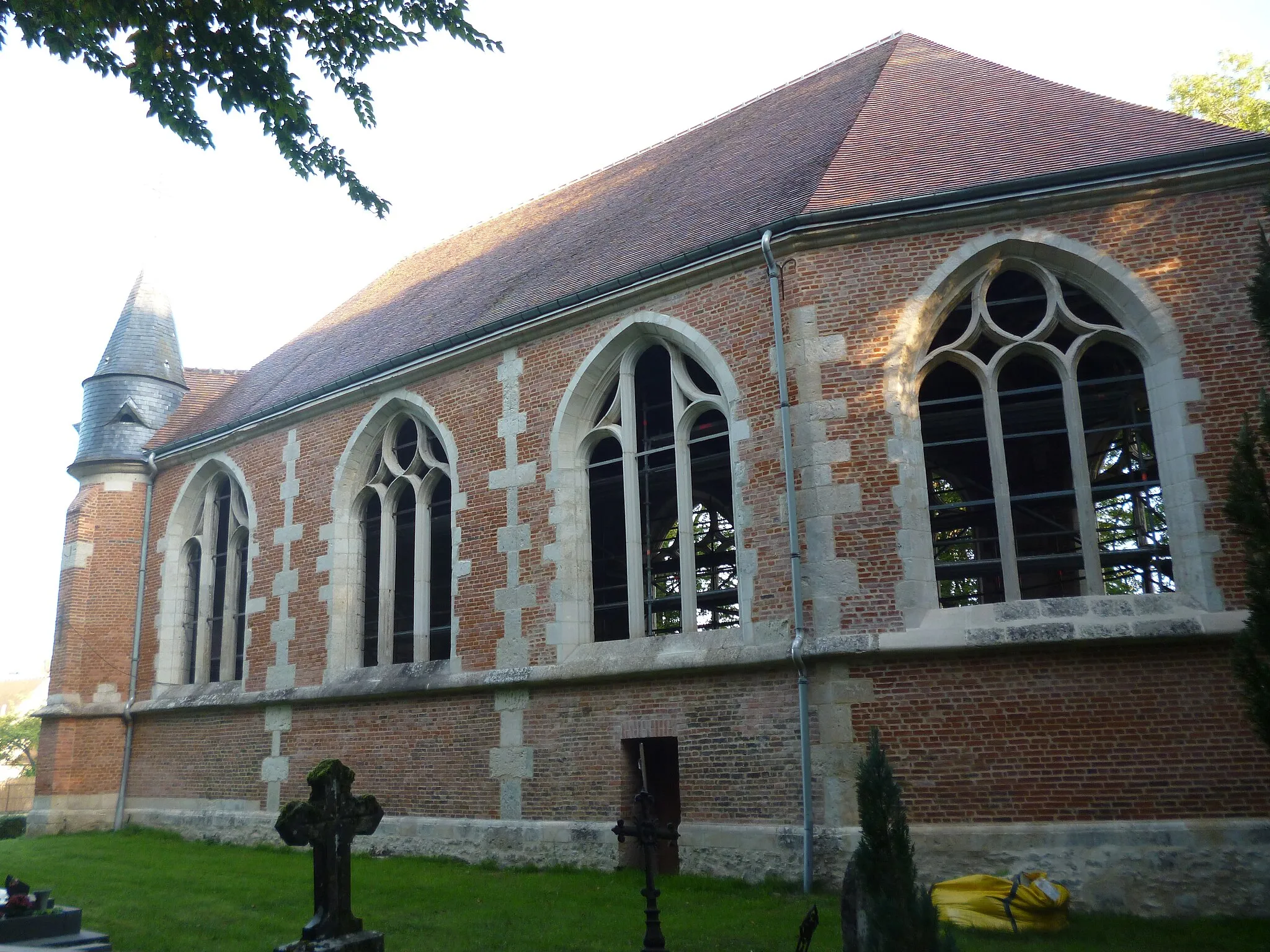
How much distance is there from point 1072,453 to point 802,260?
316 centimetres

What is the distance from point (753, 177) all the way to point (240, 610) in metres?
10.2

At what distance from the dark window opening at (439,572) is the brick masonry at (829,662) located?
1150 mm

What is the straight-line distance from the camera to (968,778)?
9.60 metres

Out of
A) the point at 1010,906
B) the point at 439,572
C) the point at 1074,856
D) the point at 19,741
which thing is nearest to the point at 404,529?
the point at 439,572

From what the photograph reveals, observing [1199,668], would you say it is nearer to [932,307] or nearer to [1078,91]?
[932,307]

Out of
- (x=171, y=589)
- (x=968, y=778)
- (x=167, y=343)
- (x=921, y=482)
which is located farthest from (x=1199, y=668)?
(x=167, y=343)

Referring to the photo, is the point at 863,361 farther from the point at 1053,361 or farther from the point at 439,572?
the point at 439,572

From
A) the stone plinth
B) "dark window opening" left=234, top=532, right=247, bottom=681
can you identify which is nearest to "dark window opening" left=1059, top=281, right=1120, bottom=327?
the stone plinth

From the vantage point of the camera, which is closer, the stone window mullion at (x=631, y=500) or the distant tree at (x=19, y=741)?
the stone window mullion at (x=631, y=500)

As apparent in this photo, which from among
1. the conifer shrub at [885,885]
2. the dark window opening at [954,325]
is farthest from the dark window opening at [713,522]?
the conifer shrub at [885,885]

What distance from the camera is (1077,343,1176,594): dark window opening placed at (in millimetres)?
10219

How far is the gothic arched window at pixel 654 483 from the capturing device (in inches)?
472

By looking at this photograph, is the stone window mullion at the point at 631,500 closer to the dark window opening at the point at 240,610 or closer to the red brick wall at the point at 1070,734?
the red brick wall at the point at 1070,734

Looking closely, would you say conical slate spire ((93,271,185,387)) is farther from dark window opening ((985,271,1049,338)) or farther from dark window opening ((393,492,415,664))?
dark window opening ((985,271,1049,338))
